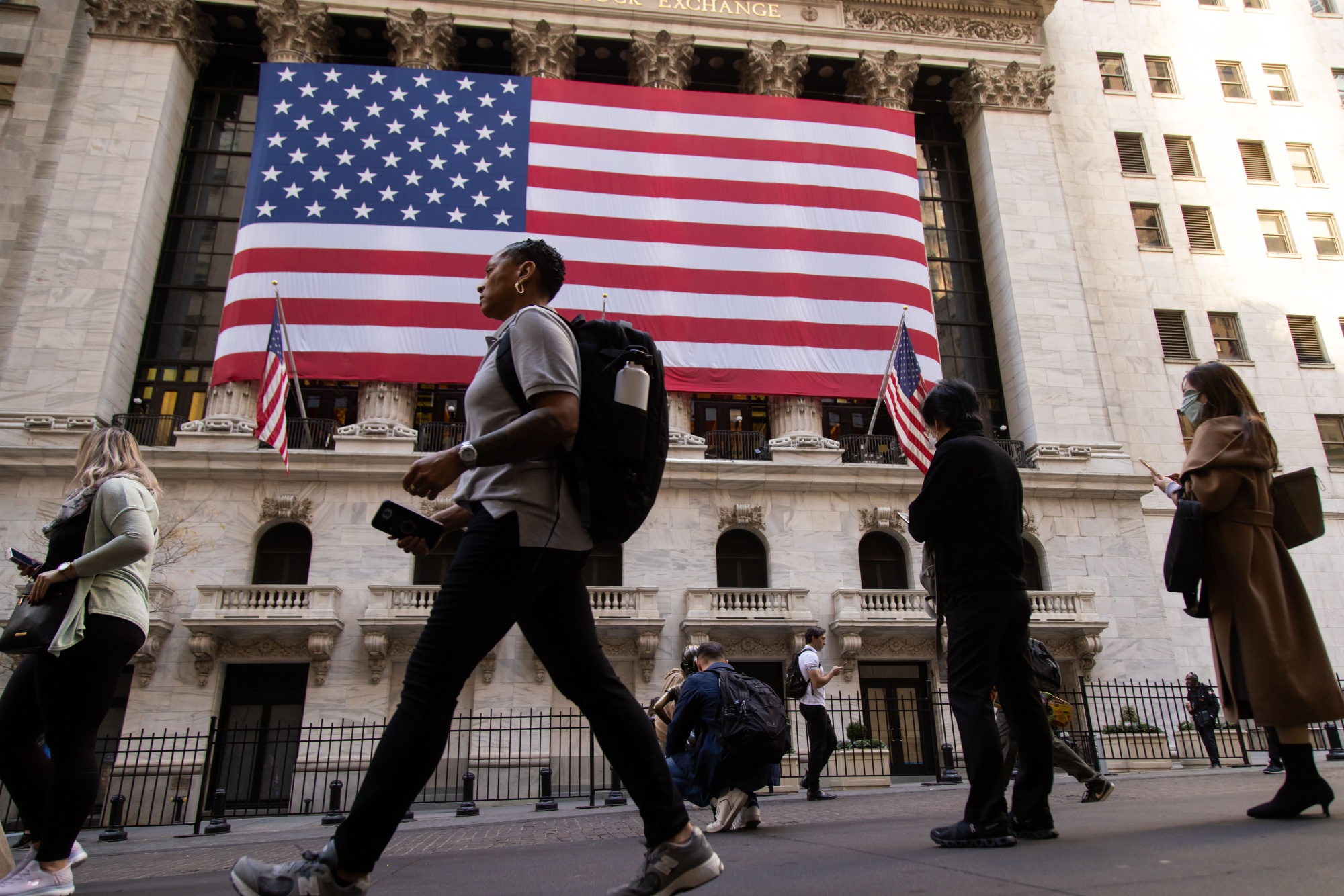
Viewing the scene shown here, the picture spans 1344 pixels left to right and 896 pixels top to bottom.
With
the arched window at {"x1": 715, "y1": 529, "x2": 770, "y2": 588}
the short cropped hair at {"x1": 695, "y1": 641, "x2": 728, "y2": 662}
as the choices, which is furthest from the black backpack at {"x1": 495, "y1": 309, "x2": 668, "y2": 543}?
the arched window at {"x1": 715, "y1": 529, "x2": 770, "y2": 588}

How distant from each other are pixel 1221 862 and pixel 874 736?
63.7ft

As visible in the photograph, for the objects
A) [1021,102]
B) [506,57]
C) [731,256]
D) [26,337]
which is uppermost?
[506,57]

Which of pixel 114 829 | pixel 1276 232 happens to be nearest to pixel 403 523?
pixel 114 829

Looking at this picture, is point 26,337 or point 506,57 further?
point 506,57

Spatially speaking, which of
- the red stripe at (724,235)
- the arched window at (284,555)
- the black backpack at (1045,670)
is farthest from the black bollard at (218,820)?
the red stripe at (724,235)

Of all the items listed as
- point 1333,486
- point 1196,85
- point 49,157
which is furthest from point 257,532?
point 1196,85

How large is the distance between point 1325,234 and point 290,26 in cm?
3465

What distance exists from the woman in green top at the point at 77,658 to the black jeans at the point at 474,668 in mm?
2137

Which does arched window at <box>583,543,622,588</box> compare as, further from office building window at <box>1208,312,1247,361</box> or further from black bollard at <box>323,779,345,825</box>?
office building window at <box>1208,312,1247,361</box>

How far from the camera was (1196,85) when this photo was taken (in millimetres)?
30703

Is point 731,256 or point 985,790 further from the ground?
point 731,256

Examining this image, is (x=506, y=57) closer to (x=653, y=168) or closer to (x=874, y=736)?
(x=653, y=168)

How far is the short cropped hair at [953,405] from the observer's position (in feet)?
15.3

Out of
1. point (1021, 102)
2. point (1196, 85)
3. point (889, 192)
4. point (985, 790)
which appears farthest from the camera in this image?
point (1196, 85)
